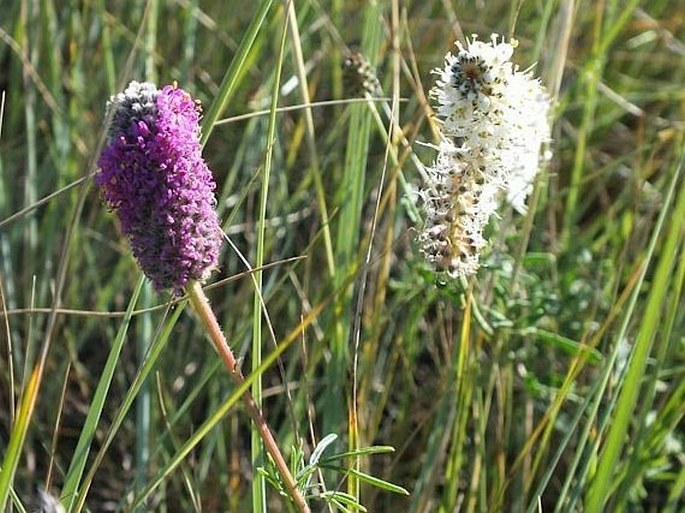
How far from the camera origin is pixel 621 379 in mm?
1351

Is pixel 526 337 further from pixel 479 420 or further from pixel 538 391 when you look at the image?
pixel 479 420

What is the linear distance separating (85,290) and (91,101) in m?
0.42

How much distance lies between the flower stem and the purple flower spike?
0.07 ft

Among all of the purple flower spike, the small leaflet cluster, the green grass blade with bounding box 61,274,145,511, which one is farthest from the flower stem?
the small leaflet cluster

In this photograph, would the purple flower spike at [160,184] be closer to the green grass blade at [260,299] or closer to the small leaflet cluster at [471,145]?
the green grass blade at [260,299]

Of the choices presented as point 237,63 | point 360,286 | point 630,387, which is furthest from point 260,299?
point 630,387

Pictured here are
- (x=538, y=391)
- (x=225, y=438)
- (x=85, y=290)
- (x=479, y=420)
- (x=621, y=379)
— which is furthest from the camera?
(x=85, y=290)

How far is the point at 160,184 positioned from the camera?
0.99 meters

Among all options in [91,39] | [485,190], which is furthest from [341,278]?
[91,39]

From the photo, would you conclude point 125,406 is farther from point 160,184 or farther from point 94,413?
point 160,184

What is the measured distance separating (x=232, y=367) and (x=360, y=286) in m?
0.25

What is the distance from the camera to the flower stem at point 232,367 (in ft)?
3.42

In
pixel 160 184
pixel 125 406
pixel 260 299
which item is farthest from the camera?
pixel 260 299

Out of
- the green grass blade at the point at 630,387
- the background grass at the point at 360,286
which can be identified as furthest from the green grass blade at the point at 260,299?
the green grass blade at the point at 630,387
